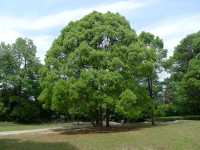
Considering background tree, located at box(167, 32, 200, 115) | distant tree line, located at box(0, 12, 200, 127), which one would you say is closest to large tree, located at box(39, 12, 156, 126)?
distant tree line, located at box(0, 12, 200, 127)

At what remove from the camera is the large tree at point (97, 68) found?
3378 centimetres

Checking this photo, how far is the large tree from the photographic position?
1330 inches

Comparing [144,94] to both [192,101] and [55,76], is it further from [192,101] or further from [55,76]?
[192,101]

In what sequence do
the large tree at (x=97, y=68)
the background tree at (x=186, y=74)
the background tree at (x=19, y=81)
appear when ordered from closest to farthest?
the large tree at (x=97, y=68), the background tree at (x=186, y=74), the background tree at (x=19, y=81)

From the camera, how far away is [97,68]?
35.1 m

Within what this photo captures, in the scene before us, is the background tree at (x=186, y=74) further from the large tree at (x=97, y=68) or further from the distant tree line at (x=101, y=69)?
the large tree at (x=97, y=68)

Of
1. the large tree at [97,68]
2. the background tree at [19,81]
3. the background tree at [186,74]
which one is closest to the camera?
the large tree at [97,68]

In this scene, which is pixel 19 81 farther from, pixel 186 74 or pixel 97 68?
pixel 97 68

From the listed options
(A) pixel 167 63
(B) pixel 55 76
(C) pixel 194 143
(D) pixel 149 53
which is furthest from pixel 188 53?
(C) pixel 194 143

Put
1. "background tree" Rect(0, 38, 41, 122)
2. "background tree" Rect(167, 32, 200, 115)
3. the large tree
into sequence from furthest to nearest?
"background tree" Rect(0, 38, 41, 122), "background tree" Rect(167, 32, 200, 115), the large tree

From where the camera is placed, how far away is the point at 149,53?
37156 mm

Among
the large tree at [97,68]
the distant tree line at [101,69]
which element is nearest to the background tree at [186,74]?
the distant tree line at [101,69]

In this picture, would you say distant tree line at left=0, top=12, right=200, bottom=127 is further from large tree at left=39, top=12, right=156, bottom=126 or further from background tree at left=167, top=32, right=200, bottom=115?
background tree at left=167, top=32, right=200, bottom=115

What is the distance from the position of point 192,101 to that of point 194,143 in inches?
1372
